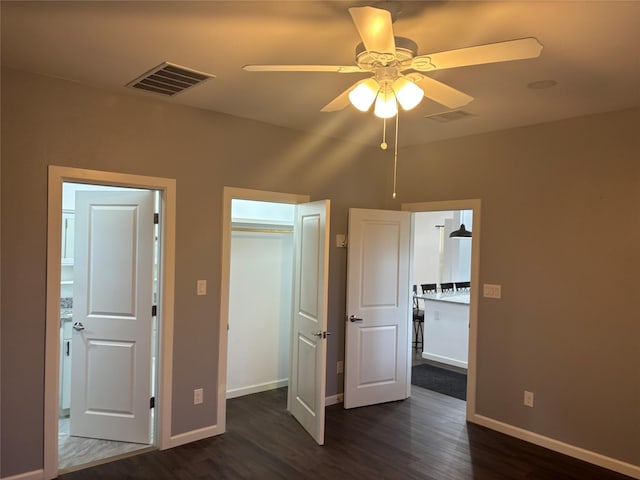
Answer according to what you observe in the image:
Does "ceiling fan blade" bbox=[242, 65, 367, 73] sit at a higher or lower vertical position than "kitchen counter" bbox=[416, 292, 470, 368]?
higher

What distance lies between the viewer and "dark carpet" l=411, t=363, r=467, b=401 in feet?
16.5

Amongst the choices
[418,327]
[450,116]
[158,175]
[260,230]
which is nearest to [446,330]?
[418,327]

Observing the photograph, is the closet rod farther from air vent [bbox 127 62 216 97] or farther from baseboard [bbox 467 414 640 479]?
baseboard [bbox 467 414 640 479]

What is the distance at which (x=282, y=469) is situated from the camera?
10.5 ft

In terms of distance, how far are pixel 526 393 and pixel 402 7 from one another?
333 centimetres

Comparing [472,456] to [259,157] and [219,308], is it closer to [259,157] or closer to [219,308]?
[219,308]

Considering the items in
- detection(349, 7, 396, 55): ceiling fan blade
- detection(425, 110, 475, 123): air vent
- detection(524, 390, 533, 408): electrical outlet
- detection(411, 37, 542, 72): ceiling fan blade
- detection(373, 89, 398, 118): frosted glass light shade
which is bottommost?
detection(524, 390, 533, 408): electrical outlet

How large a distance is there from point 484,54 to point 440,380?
14.9 ft

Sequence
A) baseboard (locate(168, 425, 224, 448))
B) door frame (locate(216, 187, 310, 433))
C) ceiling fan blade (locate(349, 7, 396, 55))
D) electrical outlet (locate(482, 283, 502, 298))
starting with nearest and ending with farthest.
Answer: ceiling fan blade (locate(349, 7, 396, 55)), baseboard (locate(168, 425, 224, 448)), door frame (locate(216, 187, 310, 433)), electrical outlet (locate(482, 283, 502, 298))

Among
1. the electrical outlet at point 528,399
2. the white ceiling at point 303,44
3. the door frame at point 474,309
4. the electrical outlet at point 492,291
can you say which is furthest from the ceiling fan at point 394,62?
the electrical outlet at point 528,399

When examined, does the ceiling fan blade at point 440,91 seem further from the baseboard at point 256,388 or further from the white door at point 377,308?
the baseboard at point 256,388

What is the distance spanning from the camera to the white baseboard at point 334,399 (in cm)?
450

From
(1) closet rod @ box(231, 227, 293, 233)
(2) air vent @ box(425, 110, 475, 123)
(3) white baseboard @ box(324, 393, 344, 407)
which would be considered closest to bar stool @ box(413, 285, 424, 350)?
(3) white baseboard @ box(324, 393, 344, 407)

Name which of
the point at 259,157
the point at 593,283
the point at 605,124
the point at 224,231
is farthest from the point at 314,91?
the point at 593,283
